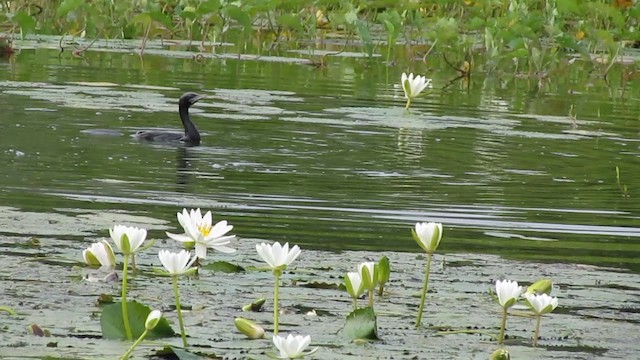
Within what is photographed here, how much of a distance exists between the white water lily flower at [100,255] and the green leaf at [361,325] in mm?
890

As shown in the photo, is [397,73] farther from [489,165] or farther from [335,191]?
[335,191]

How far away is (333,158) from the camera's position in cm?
930

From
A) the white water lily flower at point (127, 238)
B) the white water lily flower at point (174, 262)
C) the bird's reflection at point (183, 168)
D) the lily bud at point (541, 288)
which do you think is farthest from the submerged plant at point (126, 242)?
the bird's reflection at point (183, 168)

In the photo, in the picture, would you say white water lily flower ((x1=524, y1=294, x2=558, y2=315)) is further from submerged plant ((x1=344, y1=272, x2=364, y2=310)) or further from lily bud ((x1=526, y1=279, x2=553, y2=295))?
lily bud ((x1=526, y1=279, x2=553, y2=295))

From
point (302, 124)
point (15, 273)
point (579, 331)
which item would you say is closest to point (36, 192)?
point (15, 273)

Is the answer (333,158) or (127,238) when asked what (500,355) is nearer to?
(127,238)

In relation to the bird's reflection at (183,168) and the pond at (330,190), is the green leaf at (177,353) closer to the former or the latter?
the pond at (330,190)

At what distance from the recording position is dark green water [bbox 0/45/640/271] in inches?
257

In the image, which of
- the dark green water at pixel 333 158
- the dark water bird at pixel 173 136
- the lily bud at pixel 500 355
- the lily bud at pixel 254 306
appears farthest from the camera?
the dark water bird at pixel 173 136

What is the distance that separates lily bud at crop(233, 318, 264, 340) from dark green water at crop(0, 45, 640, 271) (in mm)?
1744

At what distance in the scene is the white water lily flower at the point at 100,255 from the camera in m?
4.58

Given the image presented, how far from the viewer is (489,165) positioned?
923 centimetres

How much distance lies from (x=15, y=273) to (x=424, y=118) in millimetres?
6943

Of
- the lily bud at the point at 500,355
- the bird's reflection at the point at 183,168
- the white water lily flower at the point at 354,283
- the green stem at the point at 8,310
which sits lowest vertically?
the bird's reflection at the point at 183,168
